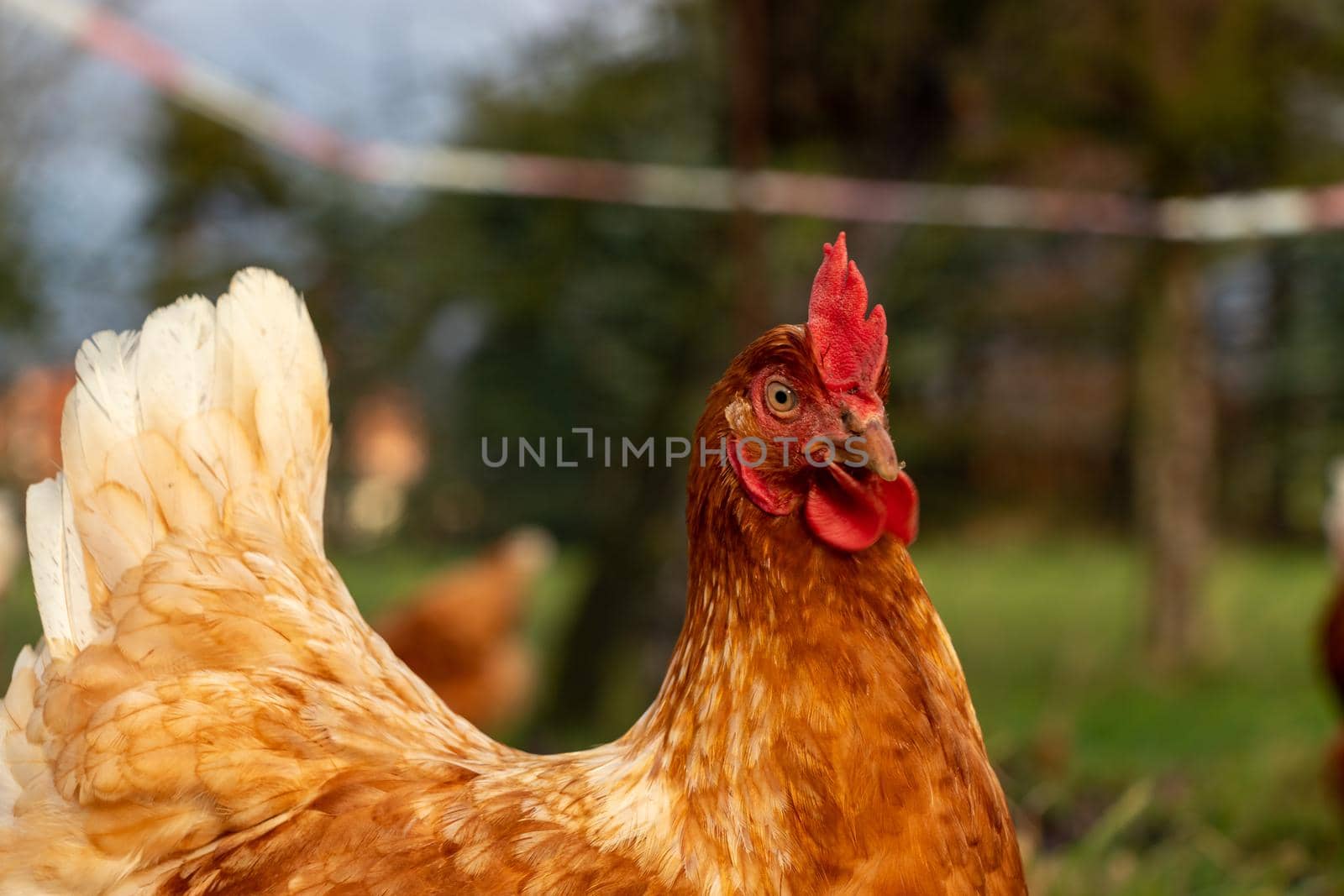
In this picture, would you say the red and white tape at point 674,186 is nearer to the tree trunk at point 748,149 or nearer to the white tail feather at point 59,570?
the tree trunk at point 748,149

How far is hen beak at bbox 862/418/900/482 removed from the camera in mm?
1496

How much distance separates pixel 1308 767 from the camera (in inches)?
192

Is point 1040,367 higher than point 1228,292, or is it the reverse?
point 1228,292

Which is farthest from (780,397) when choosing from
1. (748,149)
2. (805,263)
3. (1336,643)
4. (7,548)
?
(805,263)

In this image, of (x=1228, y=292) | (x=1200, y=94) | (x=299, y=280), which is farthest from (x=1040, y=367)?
(x=299, y=280)

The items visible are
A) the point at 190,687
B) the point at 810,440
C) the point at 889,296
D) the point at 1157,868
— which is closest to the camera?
the point at 810,440

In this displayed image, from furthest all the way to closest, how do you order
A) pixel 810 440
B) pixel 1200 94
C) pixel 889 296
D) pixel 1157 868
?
pixel 889 296
pixel 1200 94
pixel 1157 868
pixel 810 440

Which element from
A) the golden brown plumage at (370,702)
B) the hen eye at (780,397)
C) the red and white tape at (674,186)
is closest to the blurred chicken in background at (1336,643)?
the red and white tape at (674,186)

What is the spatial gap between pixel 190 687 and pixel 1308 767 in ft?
15.9

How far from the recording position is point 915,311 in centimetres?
818

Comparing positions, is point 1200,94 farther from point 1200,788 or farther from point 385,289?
point 385,289

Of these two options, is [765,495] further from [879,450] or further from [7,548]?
[7,548]

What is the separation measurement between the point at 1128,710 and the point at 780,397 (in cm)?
550

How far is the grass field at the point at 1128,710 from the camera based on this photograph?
3.79m
